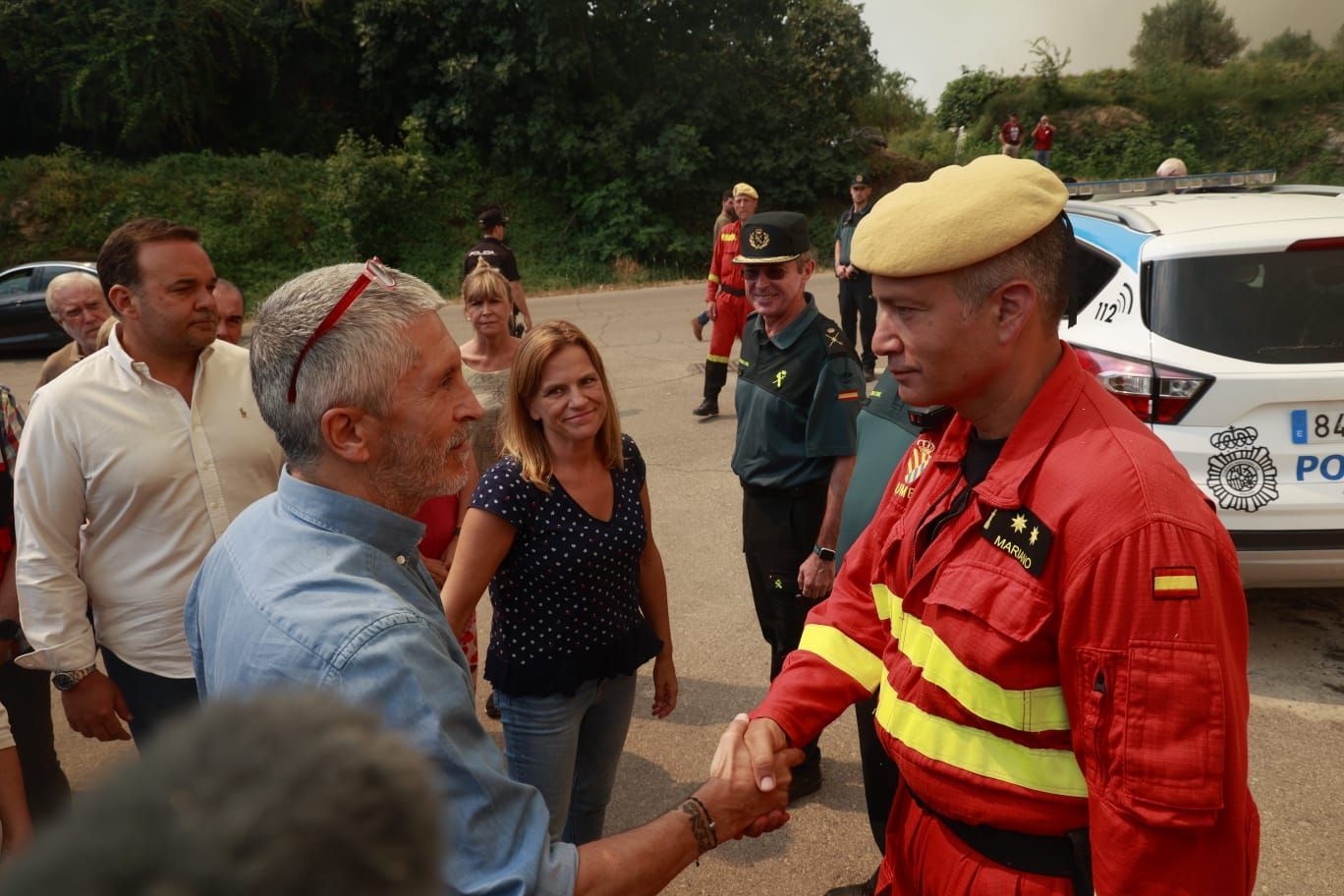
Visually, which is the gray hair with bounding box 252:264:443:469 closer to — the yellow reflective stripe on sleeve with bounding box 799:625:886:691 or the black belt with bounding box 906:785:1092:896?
the yellow reflective stripe on sleeve with bounding box 799:625:886:691

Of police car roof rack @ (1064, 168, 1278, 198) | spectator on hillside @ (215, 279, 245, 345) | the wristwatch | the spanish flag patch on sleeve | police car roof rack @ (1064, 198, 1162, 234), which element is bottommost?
the wristwatch

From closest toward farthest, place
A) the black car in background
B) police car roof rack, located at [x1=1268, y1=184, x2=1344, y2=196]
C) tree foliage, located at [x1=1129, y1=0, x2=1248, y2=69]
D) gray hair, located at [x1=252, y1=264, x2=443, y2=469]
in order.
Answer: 1. gray hair, located at [x1=252, y1=264, x2=443, y2=469]
2. police car roof rack, located at [x1=1268, y1=184, x2=1344, y2=196]
3. the black car in background
4. tree foliage, located at [x1=1129, y1=0, x2=1248, y2=69]

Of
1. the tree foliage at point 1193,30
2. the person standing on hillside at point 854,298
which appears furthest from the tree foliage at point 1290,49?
the person standing on hillside at point 854,298

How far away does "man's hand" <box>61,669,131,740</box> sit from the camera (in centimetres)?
276

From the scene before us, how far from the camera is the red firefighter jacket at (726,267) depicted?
837cm

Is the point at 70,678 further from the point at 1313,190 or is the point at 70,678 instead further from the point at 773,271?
the point at 1313,190

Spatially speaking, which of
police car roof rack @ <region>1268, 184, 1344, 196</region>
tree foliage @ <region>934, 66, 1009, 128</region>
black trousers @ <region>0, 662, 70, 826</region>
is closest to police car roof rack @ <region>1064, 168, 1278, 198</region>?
police car roof rack @ <region>1268, 184, 1344, 196</region>

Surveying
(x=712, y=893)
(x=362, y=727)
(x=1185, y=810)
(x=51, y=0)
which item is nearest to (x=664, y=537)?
(x=712, y=893)

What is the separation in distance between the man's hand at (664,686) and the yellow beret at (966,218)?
187 cm

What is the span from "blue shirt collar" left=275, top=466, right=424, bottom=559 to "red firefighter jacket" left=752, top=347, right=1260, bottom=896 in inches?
37.6

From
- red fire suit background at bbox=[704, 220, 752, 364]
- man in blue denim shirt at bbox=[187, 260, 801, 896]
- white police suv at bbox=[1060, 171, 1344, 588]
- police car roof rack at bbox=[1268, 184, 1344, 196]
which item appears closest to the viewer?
man in blue denim shirt at bbox=[187, 260, 801, 896]

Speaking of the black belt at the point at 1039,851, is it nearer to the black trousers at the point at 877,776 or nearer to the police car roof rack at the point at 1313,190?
the black trousers at the point at 877,776

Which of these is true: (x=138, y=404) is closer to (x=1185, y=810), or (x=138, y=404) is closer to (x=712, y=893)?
(x=712, y=893)

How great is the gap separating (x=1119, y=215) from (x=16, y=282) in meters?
16.0
